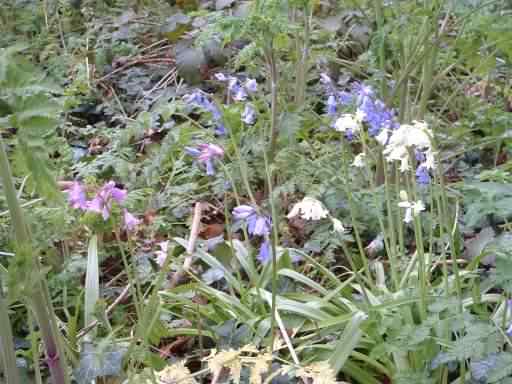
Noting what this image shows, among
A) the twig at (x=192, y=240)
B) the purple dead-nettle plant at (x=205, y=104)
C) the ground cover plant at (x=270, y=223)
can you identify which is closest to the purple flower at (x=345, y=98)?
the ground cover plant at (x=270, y=223)

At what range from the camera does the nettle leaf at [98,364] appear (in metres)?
1.62

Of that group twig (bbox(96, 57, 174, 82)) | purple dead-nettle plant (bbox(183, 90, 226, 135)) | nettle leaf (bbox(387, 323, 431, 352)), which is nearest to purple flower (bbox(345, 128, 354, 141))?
purple dead-nettle plant (bbox(183, 90, 226, 135))

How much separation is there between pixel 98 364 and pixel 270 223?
1.57ft

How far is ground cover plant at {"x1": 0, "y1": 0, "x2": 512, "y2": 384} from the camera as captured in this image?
1.46 meters

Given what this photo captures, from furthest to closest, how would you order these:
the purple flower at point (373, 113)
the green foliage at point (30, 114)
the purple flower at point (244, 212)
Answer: the purple flower at point (373, 113) < the purple flower at point (244, 212) < the green foliage at point (30, 114)

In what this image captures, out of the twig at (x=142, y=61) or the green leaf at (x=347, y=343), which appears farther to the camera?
the twig at (x=142, y=61)

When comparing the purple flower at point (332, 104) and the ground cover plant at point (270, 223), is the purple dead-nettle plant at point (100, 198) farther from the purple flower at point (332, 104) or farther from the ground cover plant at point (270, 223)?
the purple flower at point (332, 104)

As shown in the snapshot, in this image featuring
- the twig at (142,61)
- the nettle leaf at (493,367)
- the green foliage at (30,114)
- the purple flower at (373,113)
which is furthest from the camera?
the twig at (142,61)

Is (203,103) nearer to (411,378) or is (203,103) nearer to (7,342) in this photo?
(411,378)

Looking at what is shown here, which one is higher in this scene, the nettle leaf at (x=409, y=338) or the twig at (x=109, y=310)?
the nettle leaf at (x=409, y=338)

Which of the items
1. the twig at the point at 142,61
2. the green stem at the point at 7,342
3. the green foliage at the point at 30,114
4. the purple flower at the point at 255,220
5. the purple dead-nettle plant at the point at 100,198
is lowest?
the twig at the point at 142,61

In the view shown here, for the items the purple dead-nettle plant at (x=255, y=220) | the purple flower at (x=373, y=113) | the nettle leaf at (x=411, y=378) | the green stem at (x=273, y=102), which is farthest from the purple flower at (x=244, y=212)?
the green stem at (x=273, y=102)

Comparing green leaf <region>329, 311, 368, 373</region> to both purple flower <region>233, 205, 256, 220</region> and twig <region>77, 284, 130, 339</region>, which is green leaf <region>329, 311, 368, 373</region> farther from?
twig <region>77, 284, 130, 339</region>

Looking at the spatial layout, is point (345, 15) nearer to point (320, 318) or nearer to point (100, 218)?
point (320, 318)
